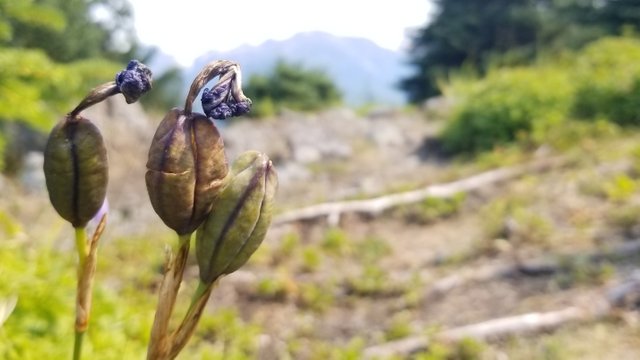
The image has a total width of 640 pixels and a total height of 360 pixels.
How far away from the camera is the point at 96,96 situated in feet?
1.94

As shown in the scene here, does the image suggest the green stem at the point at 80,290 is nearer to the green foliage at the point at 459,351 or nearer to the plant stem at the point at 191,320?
the plant stem at the point at 191,320

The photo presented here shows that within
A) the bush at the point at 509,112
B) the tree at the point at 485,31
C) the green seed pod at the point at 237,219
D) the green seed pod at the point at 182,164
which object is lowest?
the bush at the point at 509,112

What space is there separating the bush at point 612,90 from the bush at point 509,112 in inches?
6.1

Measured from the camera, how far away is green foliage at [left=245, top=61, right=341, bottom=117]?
11992 mm

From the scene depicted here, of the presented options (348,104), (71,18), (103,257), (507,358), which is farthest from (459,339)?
(348,104)

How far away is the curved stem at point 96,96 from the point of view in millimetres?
584

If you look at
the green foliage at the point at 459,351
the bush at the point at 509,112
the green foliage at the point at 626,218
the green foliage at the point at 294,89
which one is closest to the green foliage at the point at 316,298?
the green foliage at the point at 459,351

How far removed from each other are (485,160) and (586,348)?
11.5 feet

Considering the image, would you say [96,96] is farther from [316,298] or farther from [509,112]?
[509,112]

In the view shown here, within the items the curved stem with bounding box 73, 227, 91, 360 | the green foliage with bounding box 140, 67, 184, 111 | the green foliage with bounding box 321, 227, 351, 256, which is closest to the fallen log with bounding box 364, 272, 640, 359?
the green foliage with bounding box 321, 227, 351, 256

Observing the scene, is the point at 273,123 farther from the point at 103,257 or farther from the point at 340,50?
the point at 103,257

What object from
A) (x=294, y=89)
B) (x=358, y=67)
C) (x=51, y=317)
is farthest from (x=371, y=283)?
(x=358, y=67)

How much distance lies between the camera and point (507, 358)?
10.2ft

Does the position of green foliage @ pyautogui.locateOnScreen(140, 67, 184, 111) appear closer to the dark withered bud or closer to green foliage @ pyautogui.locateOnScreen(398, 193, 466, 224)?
green foliage @ pyautogui.locateOnScreen(398, 193, 466, 224)
